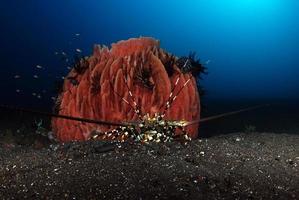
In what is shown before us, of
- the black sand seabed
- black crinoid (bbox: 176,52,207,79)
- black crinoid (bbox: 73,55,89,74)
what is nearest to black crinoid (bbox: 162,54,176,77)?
black crinoid (bbox: 176,52,207,79)

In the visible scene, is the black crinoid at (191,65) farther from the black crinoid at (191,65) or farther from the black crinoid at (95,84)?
the black crinoid at (95,84)

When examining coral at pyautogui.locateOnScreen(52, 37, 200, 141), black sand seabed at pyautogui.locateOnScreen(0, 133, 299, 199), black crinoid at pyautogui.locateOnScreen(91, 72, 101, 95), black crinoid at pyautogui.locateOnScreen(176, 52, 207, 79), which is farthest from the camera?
black crinoid at pyautogui.locateOnScreen(176, 52, 207, 79)

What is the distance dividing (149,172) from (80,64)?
3.96 meters

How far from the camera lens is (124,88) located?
22.5 ft

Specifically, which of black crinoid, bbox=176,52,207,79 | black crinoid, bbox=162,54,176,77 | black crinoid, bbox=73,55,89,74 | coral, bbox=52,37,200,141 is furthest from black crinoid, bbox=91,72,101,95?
black crinoid, bbox=176,52,207,79

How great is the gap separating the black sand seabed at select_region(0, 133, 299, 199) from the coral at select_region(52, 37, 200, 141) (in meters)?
1.68

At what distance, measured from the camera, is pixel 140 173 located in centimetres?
376

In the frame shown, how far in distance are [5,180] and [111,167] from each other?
105 centimetres

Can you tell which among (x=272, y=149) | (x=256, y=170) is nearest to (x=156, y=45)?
(x=272, y=149)

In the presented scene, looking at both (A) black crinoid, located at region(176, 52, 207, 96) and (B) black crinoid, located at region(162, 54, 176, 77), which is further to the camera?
(A) black crinoid, located at region(176, 52, 207, 96)

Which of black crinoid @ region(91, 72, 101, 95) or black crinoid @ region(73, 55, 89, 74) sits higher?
black crinoid @ region(73, 55, 89, 74)

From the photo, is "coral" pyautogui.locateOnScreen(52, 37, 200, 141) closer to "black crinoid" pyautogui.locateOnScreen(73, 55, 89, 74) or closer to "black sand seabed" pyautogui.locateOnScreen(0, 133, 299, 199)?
"black crinoid" pyautogui.locateOnScreen(73, 55, 89, 74)

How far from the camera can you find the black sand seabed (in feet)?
11.1

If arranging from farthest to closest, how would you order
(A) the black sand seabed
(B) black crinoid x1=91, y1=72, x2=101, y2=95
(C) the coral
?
(B) black crinoid x1=91, y1=72, x2=101, y2=95 → (C) the coral → (A) the black sand seabed
